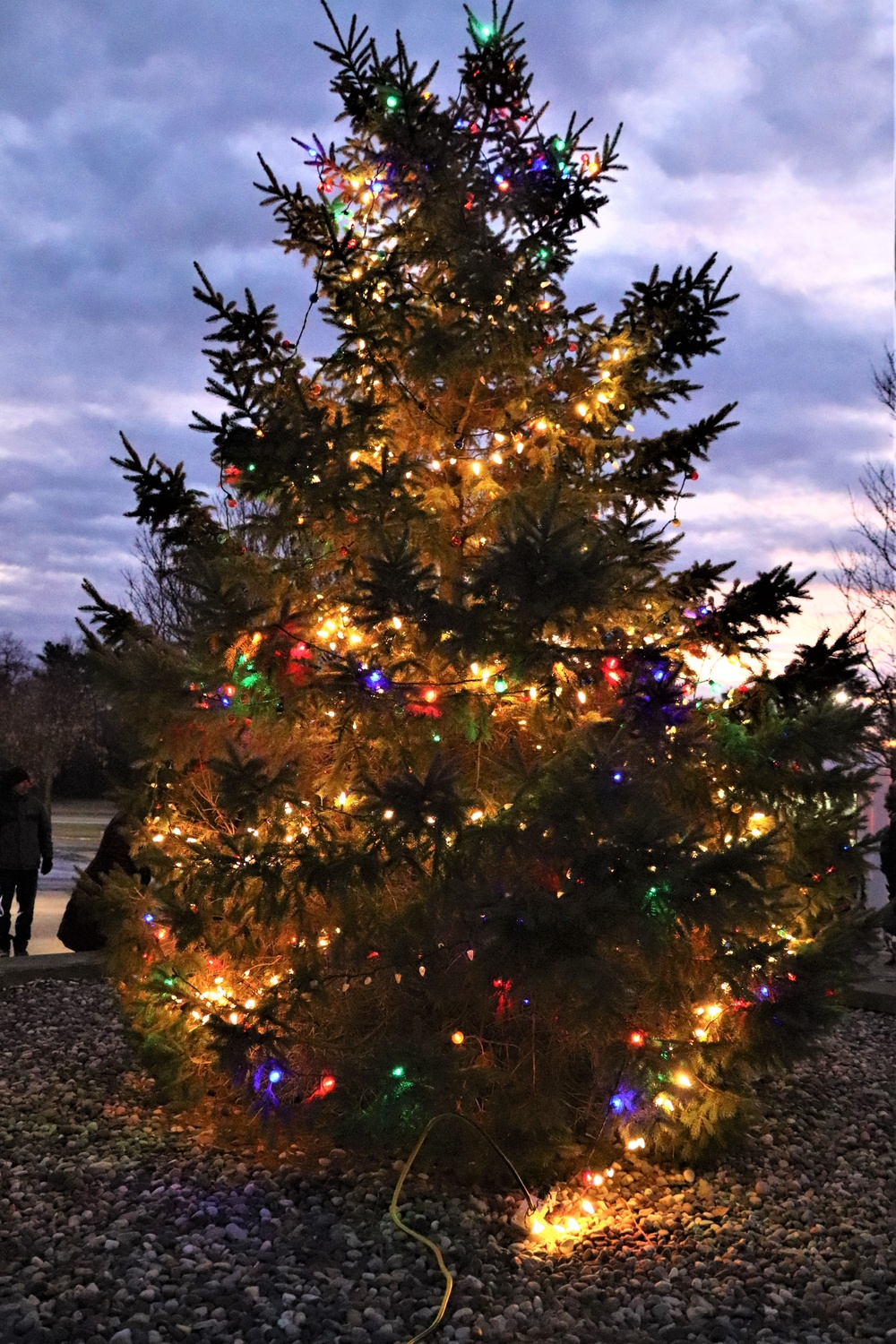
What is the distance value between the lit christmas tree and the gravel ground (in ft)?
1.06

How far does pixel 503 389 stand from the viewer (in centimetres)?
519

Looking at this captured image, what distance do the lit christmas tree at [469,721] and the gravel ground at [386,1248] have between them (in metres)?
0.32

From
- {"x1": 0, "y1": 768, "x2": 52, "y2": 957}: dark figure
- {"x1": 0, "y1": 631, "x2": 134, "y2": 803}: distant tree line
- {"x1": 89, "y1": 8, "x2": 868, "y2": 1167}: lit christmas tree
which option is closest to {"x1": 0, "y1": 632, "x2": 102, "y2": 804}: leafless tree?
{"x1": 0, "y1": 631, "x2": 134, "y2": 803}: distant tree line

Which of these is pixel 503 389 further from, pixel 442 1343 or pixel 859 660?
pixel 442 1343

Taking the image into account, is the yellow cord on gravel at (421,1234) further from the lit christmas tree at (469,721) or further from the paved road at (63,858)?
the paved road at (63,858)

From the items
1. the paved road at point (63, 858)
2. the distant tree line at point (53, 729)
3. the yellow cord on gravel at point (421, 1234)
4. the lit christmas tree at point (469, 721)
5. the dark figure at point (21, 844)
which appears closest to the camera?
the yellow cord on gravel at point (421, 1234)

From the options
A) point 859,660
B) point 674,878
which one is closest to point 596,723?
point 674,878

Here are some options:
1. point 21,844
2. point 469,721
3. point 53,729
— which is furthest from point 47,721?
point 469,721

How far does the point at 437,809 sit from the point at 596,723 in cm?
84

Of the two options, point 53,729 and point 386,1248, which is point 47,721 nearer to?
point 53,729

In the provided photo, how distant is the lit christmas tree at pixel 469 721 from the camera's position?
3.71 metres

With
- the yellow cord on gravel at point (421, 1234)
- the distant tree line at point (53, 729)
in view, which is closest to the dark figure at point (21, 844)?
the yellow cord on gravel at point (421, 1234)

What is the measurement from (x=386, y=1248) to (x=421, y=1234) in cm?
19

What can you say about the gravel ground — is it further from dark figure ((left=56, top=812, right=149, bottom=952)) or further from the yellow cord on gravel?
dark figure ((left=56, top=812, right=149, bottom=952))
